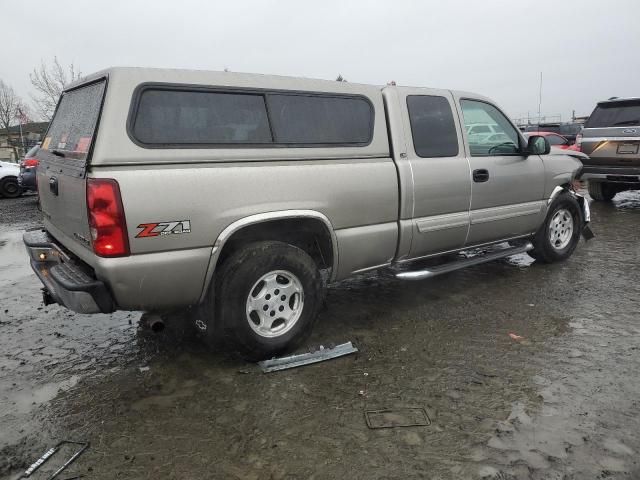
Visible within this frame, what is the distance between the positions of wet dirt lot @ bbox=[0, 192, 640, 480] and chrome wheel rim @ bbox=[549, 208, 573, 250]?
0.98 metres

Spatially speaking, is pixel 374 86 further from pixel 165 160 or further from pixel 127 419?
pixel 127 419

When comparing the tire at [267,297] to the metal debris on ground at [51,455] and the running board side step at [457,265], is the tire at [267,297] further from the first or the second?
the metal debris on ground at [51,455]

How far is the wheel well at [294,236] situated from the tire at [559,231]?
3032 millimetres

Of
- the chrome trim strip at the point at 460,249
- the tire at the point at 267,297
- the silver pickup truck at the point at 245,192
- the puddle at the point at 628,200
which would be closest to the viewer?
the silver pickup truck at the point at 245,192

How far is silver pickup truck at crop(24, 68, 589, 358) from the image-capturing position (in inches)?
112

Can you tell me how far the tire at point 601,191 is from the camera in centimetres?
1020

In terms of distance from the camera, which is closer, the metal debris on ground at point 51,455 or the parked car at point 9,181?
the metal debris on ground at point 51,455

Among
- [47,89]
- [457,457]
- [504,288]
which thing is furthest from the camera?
[47,89]

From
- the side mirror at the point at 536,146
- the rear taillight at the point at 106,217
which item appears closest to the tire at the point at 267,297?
the rear taillight at the point at 106,217

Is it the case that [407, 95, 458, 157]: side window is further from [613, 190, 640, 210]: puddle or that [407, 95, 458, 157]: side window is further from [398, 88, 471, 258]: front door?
[613, 190, 640, 210]: puddle

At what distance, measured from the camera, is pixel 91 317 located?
171 inches

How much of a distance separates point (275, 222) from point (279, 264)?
0.99 feet

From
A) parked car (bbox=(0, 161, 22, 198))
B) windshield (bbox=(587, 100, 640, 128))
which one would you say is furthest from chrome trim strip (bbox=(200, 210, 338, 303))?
parked car (bbox=(0, 161, 22, 198))

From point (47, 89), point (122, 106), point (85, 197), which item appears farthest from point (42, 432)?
point (47, 89)
